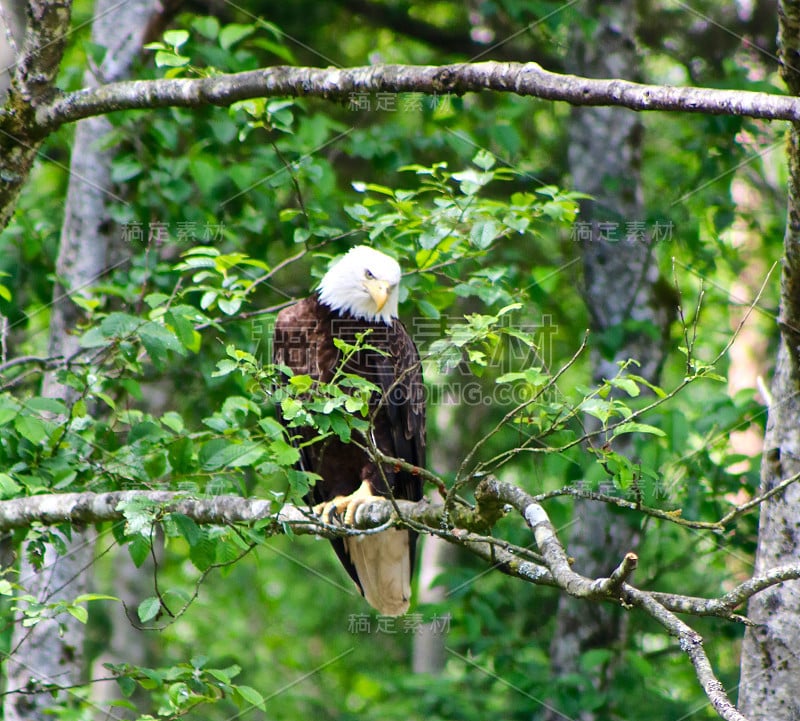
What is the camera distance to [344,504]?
14.0 ft

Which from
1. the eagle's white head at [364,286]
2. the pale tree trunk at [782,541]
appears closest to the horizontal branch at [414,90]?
the pale tree trunk at [782,541]

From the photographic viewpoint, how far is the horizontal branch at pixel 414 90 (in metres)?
2.50

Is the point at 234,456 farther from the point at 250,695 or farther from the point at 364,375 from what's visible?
the point at 364,375

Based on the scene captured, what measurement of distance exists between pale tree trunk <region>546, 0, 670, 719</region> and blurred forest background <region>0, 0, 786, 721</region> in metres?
0.02

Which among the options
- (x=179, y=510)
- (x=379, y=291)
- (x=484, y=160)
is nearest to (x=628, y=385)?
(x=484, y=160)

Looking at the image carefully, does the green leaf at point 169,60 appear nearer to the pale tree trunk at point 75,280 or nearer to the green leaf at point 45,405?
the green leaf at point 45,405

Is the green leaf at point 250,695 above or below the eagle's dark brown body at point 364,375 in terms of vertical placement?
below

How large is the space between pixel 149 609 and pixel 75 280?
2.29 meters

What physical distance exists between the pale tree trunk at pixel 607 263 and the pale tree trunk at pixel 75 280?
2.51 meters

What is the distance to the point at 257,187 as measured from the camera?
472 centimetres

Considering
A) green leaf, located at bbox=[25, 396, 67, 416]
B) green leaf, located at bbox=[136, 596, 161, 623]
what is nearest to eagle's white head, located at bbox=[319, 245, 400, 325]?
green leaf, located at bbox=[25, 396, 67, 416]

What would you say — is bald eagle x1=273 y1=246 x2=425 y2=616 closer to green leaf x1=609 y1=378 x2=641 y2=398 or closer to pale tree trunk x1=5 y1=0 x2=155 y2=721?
pale tree trunk x1=5 y1=0 x2=155 y2=721

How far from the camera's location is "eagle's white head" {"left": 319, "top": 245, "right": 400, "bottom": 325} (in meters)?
4.07

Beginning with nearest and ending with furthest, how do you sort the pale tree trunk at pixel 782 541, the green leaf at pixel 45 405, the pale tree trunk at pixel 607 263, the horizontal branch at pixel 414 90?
the horizontal branch at pixel 414 90, the pale tree trunk at pixel 782 541, the green leaf at pixel 45 405, the pale tree trunk at pixel 607 263
